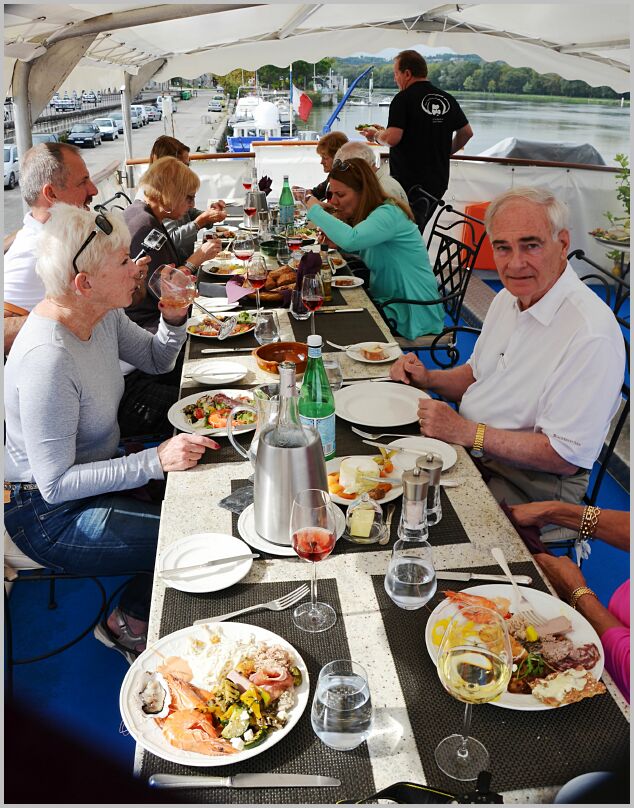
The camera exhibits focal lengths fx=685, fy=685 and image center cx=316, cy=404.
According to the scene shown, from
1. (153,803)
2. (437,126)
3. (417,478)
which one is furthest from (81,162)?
A: (437,126)

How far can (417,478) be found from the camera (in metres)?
1.44

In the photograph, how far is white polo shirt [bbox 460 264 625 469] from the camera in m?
1.82

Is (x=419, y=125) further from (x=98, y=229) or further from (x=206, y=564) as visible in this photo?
(x=206, y=564)

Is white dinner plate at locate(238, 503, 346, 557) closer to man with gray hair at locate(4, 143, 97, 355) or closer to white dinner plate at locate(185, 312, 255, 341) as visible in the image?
white dinner plate at locate(185, 312, 255, 341)

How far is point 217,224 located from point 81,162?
6.31 ft

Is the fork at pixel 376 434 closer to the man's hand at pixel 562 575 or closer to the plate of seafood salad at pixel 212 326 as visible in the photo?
the man's hand at pixel 562 575

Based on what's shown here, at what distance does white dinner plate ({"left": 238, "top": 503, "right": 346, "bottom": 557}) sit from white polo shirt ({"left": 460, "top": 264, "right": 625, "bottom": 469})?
0.71 m

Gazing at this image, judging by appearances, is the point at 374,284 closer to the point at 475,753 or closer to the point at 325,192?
the point at 325,192

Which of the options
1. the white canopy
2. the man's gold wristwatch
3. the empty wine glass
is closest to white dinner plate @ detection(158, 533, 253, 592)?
the man's gold wristwatch

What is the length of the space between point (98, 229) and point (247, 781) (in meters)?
1.48

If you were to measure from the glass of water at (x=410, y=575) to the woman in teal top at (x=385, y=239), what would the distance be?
7.37 ft

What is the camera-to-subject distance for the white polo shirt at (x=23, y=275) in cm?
285

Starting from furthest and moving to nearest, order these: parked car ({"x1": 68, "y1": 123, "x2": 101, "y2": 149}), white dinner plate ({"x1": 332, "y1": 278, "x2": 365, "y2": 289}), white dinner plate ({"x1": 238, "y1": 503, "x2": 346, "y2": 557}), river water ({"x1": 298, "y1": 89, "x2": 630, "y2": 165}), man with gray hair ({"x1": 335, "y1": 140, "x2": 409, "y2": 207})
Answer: river water ({"x1": 298, "y1": 89, "x2": 630, "y2": 165})
parked car ({"x1": 68, "y1": 123, "x2": 101, "y2": 149})
man with gray hair ({"x1": 335, "y1": 140, "x2": 409, "y2": 207})
white dinner plate ({"x1": 332, "y1": 278, "x2": 365, "y2": 289})
white dinner plate ({"x1": 238, "y1": 503, "x2": 346, "y2": 557})

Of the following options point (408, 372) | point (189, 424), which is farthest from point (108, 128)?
point (189, 424)
